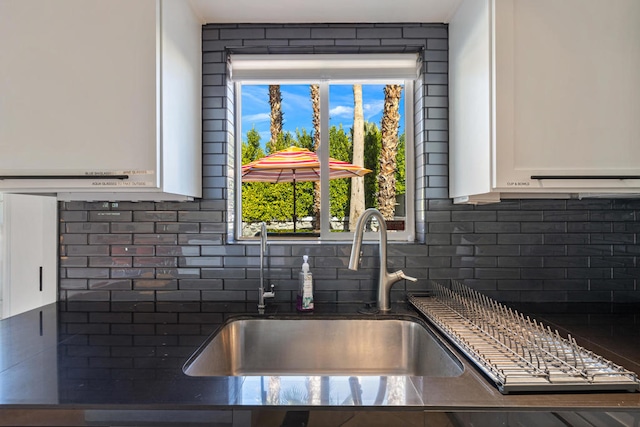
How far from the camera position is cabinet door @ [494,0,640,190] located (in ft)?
3.83

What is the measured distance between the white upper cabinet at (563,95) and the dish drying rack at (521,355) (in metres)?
0.44

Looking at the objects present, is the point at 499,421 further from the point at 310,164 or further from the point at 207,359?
the point at 310,164

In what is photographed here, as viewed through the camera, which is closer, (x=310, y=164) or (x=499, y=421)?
(x=499, y=421)

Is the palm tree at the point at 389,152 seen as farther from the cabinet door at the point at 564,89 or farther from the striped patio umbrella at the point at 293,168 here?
the cabinet door at the point at 564,89

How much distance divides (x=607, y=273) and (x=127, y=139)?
2.03 m

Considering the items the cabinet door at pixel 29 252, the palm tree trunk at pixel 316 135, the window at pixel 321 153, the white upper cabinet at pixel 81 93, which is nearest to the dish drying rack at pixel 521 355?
the window at pixel 321 153

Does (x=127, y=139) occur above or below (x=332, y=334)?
above

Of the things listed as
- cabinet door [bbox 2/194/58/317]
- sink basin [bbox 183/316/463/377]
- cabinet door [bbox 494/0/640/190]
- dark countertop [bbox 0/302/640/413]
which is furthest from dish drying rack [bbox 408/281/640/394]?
cabinet door [bbox 2/194/58/317]

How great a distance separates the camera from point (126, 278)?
1.60 meters

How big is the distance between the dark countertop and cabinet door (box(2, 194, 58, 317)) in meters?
0.11

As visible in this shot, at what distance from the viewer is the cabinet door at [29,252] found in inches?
58.5

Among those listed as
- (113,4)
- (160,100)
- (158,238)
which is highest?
(113,4)

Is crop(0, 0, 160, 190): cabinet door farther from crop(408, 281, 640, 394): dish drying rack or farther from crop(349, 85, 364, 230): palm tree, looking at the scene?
crop(408, 281, 640, 394): dish drying rack

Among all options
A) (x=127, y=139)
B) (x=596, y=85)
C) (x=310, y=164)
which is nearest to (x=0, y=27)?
(x=127, y=139)
